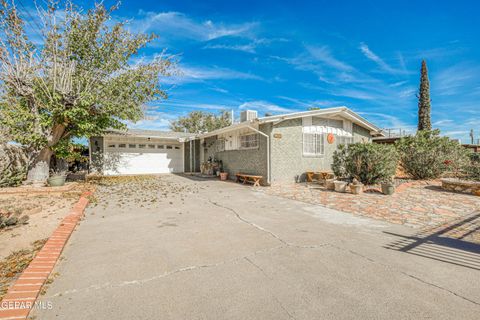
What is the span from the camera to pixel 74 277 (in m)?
2.69

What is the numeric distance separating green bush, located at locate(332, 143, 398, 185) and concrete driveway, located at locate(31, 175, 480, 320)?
5270mm

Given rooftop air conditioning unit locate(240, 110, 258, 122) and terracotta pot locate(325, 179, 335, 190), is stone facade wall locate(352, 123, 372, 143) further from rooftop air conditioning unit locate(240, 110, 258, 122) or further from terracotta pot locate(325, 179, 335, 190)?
rooftop air conditioning unit locate(240, 110, 258, 122)

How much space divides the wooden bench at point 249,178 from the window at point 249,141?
1573 millimetres

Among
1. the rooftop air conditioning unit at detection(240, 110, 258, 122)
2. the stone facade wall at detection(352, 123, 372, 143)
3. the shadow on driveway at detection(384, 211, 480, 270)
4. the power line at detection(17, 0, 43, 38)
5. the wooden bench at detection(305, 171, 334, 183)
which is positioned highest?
the power line at detection(17, 0, 43, 38)

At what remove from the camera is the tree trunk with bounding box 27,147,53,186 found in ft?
32.8

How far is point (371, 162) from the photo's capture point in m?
9.37

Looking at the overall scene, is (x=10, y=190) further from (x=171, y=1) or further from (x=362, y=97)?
(x=362, y=97)

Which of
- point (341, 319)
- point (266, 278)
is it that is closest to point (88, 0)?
point (266, 278)

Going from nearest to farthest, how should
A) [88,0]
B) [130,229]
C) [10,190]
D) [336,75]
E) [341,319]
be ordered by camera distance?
[341,319], [130,229], [10,190], [88,0], [336,75]

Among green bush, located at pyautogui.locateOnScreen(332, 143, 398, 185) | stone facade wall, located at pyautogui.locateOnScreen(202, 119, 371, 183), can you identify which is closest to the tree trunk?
stone facade wall, located at pyautogui.locateOnScreen(202, 119, 371, 183)

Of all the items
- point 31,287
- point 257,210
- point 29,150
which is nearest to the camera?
point 31,287

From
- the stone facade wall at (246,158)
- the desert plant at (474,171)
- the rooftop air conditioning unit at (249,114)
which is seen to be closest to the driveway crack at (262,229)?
the stone facade wall at (246,158)

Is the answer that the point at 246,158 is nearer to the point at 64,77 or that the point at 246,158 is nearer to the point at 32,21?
the point at 64,77

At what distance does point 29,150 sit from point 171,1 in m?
9.51
